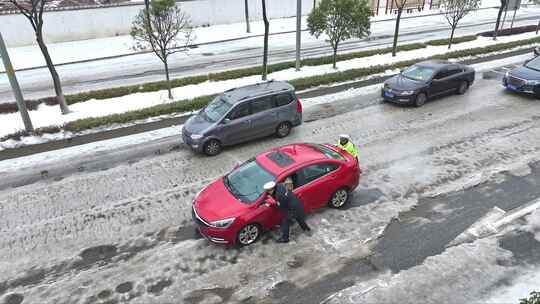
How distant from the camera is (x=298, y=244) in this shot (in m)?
8.13

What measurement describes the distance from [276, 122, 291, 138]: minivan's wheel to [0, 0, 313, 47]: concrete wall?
88.0 feet

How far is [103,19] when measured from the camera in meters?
33.6

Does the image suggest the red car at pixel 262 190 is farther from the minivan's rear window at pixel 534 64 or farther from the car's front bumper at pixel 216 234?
the minivan's rear window at pixel 534 64

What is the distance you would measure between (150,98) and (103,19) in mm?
20341

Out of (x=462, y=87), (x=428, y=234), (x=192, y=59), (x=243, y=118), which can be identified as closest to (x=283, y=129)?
(x=243, y=118)

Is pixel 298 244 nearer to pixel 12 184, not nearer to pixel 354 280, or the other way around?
pixel 354 280

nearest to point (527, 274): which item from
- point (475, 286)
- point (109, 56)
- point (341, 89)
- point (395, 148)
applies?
point (475, 286)

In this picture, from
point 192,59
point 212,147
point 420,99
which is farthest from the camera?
point 192,59

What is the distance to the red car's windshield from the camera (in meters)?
8.20

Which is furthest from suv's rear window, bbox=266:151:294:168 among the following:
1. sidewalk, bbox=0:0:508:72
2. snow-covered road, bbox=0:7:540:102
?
sidewalk, bbox=0:0:508:72

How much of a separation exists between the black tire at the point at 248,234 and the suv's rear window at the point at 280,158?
4.70 feet

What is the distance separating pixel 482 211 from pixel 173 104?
458 inches

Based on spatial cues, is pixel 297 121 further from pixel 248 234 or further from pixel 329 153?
pixel 248 234

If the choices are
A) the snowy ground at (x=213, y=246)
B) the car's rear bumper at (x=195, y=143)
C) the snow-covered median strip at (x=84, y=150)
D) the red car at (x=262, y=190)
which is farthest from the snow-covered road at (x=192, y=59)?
the red car at (x=262, y=190)
